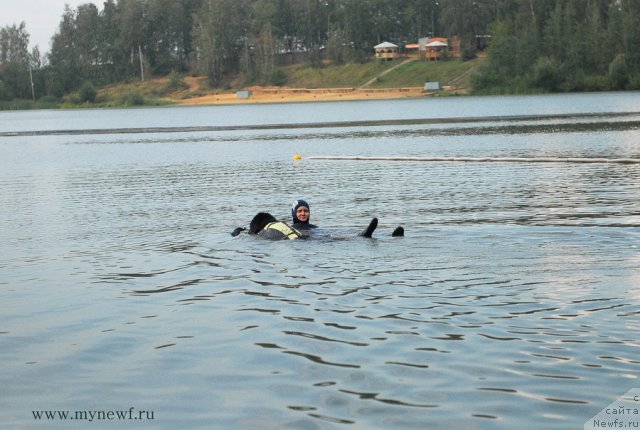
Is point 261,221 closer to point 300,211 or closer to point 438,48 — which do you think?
point 300,211

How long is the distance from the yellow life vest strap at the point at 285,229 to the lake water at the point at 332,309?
41cm

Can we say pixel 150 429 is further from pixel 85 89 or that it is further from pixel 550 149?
pixel 85 89

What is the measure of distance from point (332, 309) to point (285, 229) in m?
6.58

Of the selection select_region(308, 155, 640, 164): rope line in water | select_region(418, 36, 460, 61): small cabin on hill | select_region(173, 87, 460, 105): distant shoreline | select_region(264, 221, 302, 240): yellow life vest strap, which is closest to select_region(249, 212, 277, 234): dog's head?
select_region(264, 221, 302, 240): yellow life vest strap

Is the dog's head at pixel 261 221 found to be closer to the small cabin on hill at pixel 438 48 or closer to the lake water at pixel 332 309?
the lake water at pixel 332 309

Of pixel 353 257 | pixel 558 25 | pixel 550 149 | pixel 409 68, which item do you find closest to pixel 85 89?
pixel 409 68

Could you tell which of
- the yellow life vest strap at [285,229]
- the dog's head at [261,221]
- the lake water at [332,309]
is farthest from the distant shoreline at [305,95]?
the yellow life vest strap at [285,229]

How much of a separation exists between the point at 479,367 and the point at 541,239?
872cm

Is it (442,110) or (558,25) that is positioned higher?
(558,25)

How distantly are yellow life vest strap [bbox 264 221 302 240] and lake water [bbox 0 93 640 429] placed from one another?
413mm

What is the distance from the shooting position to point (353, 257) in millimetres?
18281

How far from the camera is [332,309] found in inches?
555

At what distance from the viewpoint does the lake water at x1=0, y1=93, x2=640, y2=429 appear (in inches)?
403

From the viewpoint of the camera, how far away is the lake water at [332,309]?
33.6 ft
